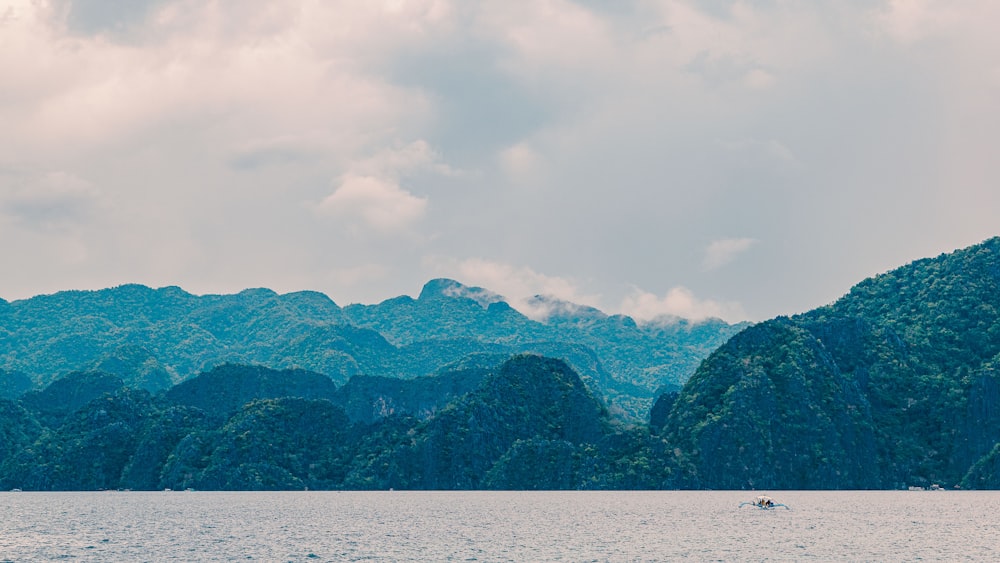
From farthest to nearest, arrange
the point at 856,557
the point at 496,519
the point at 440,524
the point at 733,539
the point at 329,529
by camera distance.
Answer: the point at 496,519 < the point at 440,524 < the point at 329,529 < the point at 733,539 < the point at 856,557

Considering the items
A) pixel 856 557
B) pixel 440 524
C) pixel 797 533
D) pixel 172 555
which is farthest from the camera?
pixel 440 524

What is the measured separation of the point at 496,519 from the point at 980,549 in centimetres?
8704

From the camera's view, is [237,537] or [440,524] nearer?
[237,537]

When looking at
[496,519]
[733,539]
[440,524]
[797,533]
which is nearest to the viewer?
[733,539]

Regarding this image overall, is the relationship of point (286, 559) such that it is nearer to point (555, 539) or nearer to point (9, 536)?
point (555, 539)

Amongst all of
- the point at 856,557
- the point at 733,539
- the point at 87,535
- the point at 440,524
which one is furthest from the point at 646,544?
the point at 87,535

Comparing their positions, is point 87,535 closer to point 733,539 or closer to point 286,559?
point 286,559

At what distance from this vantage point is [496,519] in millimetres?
196750

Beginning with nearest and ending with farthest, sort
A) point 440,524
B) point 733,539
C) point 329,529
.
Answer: point 733,539 < point 329,529 < point 440,524

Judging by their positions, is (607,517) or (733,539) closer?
(733,539)

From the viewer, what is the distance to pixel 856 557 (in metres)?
124

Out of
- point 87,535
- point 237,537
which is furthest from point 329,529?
point 87,535

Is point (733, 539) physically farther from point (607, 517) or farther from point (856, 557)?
point (607, 517)

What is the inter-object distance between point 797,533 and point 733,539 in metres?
14.4
